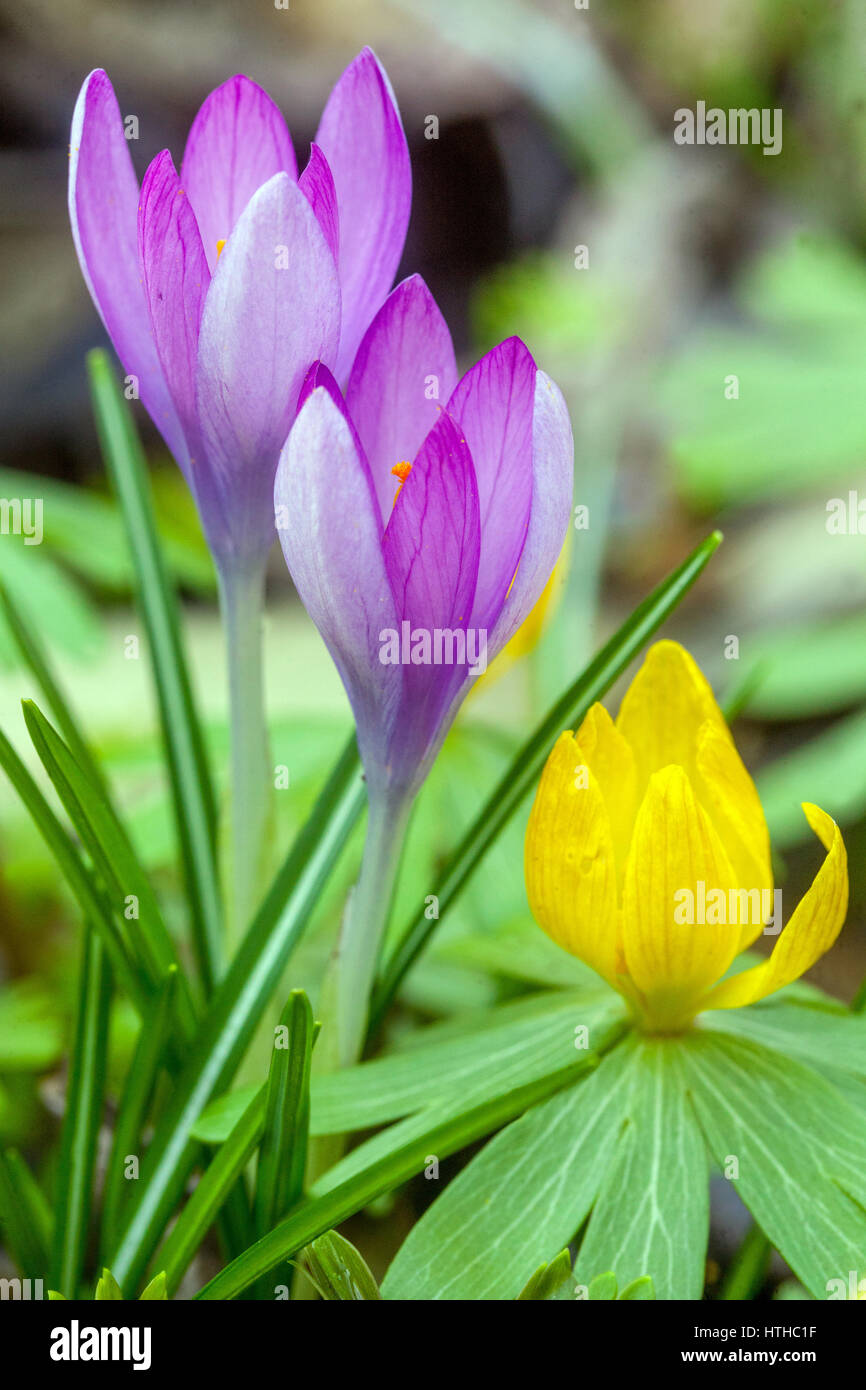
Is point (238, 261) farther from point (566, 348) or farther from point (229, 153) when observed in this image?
point (566, 348)

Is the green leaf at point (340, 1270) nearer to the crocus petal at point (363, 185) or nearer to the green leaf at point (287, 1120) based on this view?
the green leaf at point (287, 1120)

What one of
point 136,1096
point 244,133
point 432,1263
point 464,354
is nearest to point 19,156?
point 464,354

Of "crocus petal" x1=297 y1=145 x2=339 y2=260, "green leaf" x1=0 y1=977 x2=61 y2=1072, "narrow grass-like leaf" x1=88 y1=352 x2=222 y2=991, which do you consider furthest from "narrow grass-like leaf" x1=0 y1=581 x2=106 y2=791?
"crocus petal" x1=297 y1=145 x2=339 y2=260

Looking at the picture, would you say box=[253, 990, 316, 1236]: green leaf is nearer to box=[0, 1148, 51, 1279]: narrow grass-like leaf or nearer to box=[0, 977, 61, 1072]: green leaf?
box=[0, 1148, 51, 1279]: narrow grass-like leaf

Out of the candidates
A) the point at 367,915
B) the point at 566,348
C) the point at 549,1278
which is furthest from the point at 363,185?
the point at 566,348

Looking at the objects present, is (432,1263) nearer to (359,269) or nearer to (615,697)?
(359,269)

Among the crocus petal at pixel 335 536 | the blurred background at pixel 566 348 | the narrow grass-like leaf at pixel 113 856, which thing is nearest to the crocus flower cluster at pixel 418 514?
the crocus petal at pixel 335 536

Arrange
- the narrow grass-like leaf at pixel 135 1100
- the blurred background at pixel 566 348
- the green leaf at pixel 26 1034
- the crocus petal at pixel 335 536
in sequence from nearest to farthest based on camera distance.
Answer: the crocus petal at pixel 335 536, the narrow grass-like leaf at pixel 135 1100, the green leaf at pixel 26 1034, the blurred background at pixel 566 348
